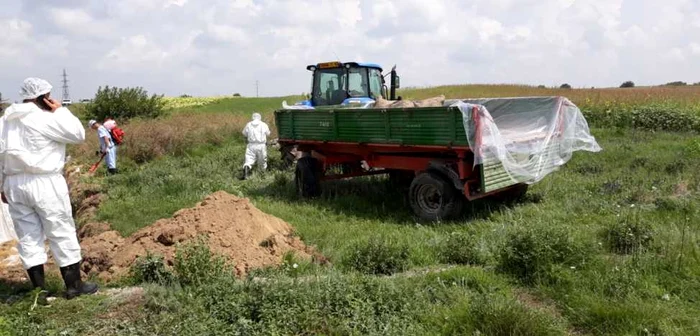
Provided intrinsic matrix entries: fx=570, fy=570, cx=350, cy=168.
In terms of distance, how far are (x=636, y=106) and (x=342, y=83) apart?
1009 cm

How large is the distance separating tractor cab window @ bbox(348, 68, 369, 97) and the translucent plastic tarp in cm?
279

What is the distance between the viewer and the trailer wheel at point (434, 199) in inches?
302

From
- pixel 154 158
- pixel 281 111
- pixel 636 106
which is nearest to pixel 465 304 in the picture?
pixel 281 111

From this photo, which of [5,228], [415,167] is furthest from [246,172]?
[415,167]

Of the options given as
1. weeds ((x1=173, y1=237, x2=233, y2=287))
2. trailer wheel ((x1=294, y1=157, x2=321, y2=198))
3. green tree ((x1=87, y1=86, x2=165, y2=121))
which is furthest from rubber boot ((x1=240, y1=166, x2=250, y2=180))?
green tree ((x1=87, y1=86, x2=165, y2=121))

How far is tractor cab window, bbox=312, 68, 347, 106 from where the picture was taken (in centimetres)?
1188

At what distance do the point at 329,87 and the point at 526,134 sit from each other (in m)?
4.98

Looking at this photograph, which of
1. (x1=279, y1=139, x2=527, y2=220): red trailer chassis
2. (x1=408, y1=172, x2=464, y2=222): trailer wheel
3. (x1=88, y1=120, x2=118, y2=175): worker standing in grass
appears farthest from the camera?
(x1=88, y1=120, x2=118, y2=175): worker standing in grass

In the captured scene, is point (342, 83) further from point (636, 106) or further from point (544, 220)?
point (636, 106)

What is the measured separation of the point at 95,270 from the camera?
238 inches

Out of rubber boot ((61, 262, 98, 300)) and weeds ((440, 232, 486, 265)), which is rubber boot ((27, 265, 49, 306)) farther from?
weeds ((440, 232, 486, 265))

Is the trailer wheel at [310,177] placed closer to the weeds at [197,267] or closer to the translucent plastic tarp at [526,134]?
the translucent plastic tarp at [526,134]

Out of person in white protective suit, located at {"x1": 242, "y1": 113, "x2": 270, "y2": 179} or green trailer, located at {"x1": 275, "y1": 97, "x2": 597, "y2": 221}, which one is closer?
green trailer, located at {"x1": 275, "y1": 97, "x2": 597, "y2": 221}

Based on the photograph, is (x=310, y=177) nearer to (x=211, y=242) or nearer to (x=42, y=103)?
(x=211, y=242)
